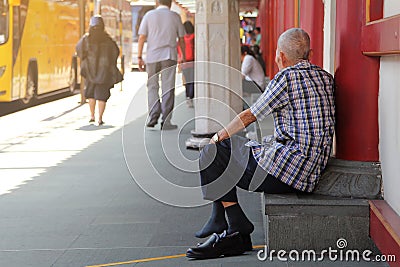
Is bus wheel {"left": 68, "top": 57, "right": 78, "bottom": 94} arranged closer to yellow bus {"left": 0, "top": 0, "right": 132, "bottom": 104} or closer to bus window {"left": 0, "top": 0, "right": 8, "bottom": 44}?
yellow bus {"left": 0, "top": 0, "right": 132, "bottom": 104}

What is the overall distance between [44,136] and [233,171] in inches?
286

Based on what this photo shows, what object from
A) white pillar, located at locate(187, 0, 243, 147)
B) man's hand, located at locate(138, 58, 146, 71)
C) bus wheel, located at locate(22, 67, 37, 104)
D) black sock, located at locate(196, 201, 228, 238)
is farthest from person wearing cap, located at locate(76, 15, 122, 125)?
black sock, located at locate(196, 201, 228, 238)

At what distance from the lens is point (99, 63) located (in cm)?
1279

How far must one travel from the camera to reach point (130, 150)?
32.9ft

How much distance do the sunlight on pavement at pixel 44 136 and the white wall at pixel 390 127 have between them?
3.66 meters

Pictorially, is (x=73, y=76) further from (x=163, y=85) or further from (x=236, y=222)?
(x=236, y=222)

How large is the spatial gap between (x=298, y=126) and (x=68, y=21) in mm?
16882

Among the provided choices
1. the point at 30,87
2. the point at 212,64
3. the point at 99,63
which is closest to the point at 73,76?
the point at 30,87

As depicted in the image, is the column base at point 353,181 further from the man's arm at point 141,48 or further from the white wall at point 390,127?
the man's arm at point 141,48

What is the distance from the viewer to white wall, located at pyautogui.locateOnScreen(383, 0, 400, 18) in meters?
4.32

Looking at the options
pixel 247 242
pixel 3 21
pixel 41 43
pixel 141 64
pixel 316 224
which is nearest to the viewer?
pixel 316 224

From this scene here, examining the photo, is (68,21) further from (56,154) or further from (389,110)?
(389,110)

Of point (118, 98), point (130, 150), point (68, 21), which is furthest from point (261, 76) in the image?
point (68, 21)

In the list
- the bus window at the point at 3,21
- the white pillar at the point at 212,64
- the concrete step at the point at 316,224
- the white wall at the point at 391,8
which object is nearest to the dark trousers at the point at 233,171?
the concrete step at the point at 316,224
